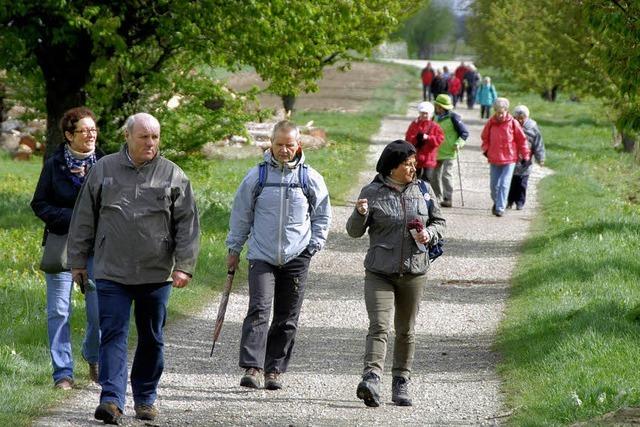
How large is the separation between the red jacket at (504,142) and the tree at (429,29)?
413ft

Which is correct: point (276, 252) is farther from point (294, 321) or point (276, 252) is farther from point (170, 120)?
point (170, 120)

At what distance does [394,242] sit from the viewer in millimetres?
8500

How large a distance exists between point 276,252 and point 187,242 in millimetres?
1330

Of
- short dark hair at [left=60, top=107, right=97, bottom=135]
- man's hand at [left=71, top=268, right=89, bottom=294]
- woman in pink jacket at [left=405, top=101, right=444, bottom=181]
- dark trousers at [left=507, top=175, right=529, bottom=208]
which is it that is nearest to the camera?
man's hand at [left=71, top=268, right=89, bottom=294]

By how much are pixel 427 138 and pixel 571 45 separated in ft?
58.2

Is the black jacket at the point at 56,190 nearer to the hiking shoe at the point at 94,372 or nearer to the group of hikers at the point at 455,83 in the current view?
the hiking shoe at the point at 94,372

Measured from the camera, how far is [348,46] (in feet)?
75.0

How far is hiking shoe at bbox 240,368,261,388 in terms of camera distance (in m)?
8.86

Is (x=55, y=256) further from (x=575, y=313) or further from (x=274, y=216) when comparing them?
(x=575, y=313)

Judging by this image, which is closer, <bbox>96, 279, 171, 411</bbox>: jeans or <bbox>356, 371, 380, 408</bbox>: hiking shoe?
<bbox>96, 279, 171, 411</bbox>: jeans

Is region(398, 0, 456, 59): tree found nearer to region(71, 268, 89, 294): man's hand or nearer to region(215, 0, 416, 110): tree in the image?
region(215, 0, 416, 110): tree

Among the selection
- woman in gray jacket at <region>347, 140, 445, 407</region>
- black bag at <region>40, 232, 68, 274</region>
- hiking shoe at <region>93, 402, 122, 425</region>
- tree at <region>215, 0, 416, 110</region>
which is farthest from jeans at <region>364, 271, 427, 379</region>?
tree at <region>215, 0, 416, 110</region>

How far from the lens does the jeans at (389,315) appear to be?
8.51 m

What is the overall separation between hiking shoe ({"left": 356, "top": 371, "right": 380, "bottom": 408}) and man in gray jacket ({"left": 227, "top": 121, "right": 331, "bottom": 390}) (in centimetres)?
81
